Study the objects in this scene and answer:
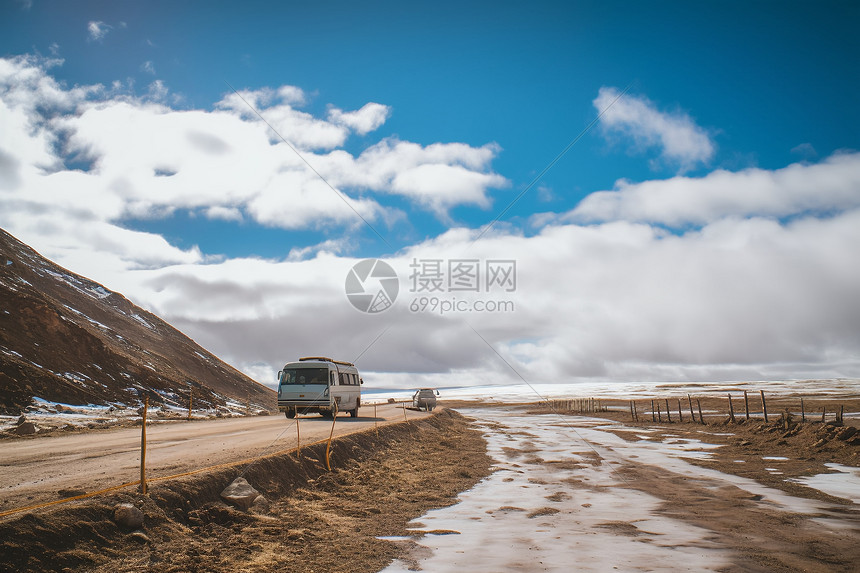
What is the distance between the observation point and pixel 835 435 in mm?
25406

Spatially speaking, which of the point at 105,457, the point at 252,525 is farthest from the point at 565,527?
the point at 105,457

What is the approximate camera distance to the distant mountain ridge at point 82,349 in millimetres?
32688

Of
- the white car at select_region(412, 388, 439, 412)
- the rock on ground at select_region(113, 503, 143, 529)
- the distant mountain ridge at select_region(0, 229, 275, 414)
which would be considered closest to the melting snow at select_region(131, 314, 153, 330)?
the distant mountain ridge at select_region(0, 229, 275, 414)

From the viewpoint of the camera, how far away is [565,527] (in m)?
12.1

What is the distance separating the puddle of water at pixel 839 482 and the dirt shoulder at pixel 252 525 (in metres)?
11.6

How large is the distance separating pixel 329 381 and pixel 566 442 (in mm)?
15937

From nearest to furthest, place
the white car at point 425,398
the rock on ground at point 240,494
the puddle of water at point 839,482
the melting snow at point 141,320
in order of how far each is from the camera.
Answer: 1. the rock on ground at point 240,494
2. the puddle of water at point 839,482
3. the white car at point 425,398
4. the melting snow at point 141,320

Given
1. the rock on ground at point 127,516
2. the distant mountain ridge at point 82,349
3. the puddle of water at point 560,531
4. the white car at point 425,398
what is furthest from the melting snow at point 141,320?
the rock on ground at point 127,516

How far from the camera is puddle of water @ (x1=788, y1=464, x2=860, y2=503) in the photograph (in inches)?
625

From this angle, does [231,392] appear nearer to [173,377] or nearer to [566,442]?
[173,377]

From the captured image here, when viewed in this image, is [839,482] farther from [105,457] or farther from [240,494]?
[105,457]

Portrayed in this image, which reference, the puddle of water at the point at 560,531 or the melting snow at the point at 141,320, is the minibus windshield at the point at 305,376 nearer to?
the puddle of water at the point at 560,531

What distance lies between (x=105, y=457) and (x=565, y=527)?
11513mm

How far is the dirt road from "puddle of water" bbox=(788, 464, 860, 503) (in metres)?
16.8
